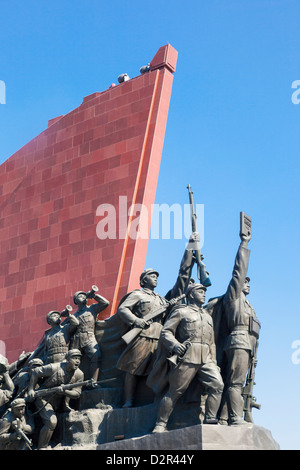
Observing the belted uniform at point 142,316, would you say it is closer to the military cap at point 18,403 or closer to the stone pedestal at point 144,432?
the stone pedestal at point 144,432

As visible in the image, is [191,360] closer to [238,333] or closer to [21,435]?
[238,333]

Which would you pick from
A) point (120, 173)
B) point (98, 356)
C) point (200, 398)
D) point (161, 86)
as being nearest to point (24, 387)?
point (98, 356)

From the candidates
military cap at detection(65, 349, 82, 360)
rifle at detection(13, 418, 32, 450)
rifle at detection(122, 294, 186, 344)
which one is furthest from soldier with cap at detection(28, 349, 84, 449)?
rifle at detection(122, 294, 186, 344)

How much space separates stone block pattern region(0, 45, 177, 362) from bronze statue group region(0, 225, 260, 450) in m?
0.92

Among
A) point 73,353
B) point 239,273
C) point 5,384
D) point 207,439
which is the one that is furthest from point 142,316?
point 5,384

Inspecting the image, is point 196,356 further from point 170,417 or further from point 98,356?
point 98,356

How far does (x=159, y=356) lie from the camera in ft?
32.7

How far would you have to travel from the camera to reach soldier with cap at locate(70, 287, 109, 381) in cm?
1102

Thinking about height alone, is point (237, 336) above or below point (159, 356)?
above

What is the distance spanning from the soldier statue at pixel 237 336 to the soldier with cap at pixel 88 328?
204 centimetres

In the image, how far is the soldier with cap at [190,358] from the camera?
943 cm

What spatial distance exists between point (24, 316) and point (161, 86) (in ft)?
16.4

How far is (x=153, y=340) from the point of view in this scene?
10594mm

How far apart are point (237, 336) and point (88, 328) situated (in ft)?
8.12
